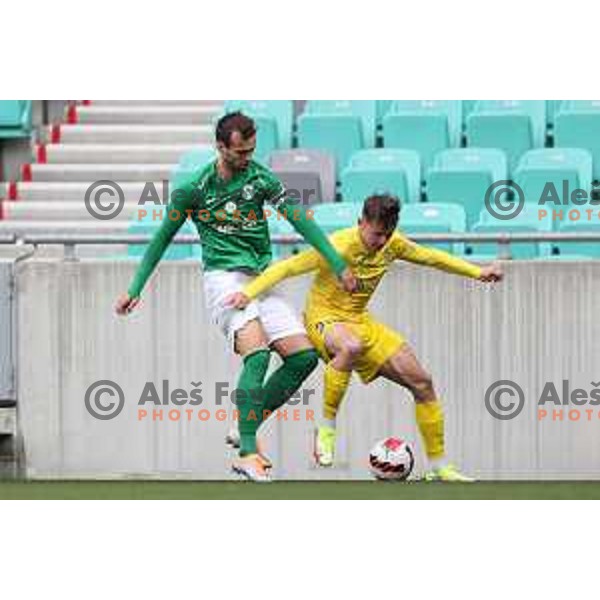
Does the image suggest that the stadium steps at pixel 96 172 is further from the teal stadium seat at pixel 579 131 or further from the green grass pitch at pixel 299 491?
the green grass pitch at pixel 299 491

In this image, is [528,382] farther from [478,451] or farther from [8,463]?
[8,463]

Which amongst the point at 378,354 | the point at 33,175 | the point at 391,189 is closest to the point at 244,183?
the point at 378,354

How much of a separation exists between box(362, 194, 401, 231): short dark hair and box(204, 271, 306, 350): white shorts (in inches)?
25.7

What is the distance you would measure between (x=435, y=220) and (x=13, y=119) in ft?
13.0

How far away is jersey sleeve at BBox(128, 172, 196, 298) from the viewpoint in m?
12.9

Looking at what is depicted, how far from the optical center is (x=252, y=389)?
1310cm

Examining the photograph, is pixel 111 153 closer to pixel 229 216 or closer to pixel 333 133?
pixel 333 133

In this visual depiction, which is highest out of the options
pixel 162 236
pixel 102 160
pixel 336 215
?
pixel 102 160

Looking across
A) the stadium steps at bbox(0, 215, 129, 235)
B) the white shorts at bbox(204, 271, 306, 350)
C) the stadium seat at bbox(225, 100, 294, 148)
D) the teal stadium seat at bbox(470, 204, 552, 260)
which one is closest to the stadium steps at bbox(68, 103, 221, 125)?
the stadium seat at bbox(225, 100, 294, 148)

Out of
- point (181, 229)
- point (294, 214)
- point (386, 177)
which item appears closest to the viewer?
point (294, 214)

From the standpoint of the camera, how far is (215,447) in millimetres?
15844

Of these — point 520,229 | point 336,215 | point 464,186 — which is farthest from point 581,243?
point 336,215

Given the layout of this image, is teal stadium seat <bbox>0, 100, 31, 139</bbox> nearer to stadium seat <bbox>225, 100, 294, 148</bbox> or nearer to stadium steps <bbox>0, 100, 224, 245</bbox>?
stadium steps <bbox>0, 100, 224, 245</bbox>

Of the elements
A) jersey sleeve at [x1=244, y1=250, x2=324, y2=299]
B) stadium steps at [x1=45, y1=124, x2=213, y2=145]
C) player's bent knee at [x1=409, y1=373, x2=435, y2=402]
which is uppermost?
stadium steps at [x1=45, y1=124, x2=213, y2=145]
